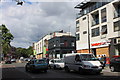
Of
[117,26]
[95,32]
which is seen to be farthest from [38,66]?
[95,32]

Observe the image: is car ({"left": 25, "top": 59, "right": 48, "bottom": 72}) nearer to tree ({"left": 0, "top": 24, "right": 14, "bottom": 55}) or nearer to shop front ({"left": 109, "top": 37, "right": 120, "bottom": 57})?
shop front ({"left": 109, "top": 37, "right": 120, "bottom": 57})

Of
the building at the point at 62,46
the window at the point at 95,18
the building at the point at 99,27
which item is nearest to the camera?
the building at the point at 99,27

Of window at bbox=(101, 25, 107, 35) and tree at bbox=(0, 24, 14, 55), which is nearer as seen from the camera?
window at bbox=(101, 25, 107, 35)

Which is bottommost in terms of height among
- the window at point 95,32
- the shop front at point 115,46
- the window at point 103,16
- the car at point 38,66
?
the car at point 38,66

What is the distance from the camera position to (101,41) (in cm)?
3378

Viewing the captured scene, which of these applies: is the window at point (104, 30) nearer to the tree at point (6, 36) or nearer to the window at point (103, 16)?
the window at point (103, 16)

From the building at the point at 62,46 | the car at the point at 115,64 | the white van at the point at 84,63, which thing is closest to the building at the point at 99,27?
the car at the point at 115,64

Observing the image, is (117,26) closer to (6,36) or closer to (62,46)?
(62,46)

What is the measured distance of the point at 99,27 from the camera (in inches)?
1382

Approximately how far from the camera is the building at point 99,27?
30844mm

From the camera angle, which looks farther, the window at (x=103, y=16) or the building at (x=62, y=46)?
the building at (x=62, y=46)

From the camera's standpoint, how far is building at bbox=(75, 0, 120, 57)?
1214 inches

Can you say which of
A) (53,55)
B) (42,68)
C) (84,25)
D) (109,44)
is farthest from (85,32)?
(53,55)

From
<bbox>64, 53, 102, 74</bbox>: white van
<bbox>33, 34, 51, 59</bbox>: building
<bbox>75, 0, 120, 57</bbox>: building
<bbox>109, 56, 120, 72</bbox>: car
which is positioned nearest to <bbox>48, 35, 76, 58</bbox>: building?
<bbox>33, 34, 51, 59</bbox>: building
